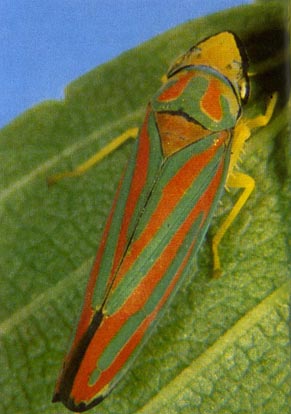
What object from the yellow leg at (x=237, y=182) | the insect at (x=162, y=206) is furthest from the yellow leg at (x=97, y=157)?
the yellow leg at (x=237, y=182)

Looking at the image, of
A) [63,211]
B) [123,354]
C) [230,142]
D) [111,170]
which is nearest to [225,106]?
[230,142]

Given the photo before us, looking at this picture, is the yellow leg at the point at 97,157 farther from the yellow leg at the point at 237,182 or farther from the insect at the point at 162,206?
the yellow leg at the point at 237,182

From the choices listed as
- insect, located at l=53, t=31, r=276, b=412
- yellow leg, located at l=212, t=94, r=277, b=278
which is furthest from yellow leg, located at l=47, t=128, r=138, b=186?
yellow leg, located at l=212, t=94, r=277, b=278

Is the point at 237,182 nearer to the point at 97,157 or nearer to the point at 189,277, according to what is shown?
the point at 189,277

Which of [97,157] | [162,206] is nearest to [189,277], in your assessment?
[162,206]

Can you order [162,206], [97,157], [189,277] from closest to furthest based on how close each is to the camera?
A: 1. [162,206]
2. [189,277]
3. [97,157]

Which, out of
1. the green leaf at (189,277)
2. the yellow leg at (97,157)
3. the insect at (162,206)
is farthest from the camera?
the yellow leg at (97,157)
